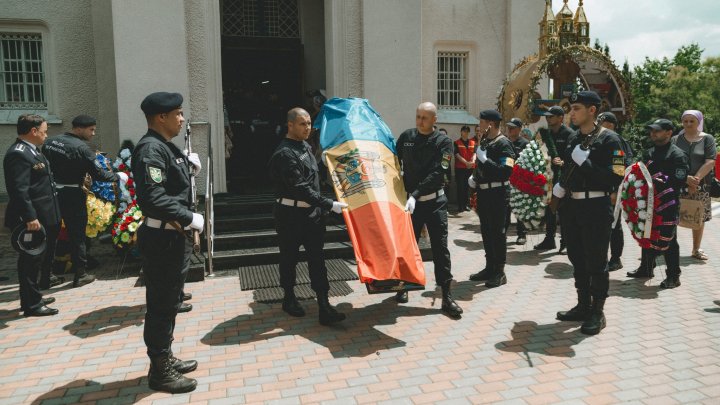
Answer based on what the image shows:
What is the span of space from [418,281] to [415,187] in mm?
1146

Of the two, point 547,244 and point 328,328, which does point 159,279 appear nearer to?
point 328,328

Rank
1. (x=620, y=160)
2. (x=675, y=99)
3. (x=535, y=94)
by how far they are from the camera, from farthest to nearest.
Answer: (x=675, y=99)
(x=535, y=94)
(x=620, y=160)

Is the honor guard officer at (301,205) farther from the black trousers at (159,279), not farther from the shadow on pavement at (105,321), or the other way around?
the shadow on pavement at (105,321)

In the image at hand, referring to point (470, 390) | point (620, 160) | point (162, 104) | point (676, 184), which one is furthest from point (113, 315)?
point (676, 184)

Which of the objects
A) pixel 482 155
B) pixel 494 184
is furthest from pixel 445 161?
pixel 494 184

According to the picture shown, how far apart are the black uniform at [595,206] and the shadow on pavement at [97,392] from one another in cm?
400

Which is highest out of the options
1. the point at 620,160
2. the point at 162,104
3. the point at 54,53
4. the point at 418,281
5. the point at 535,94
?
the point at 54,53

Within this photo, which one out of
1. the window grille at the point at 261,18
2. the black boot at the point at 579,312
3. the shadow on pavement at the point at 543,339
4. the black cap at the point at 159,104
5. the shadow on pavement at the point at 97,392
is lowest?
the shadow on pavement at the point at 97,392

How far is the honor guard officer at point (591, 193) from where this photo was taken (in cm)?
494

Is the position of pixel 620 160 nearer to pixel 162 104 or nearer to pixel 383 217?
pixel 383 217

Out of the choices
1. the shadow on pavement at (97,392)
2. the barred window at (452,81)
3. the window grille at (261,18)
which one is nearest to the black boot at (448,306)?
the shadow on pavement at (97,392)

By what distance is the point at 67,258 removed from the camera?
24.8 ft

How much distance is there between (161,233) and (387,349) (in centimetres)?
219

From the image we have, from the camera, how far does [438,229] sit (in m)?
5.69
